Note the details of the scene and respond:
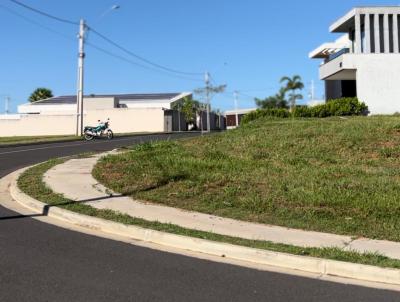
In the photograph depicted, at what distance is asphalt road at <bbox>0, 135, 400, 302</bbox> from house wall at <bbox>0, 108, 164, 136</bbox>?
5200cm

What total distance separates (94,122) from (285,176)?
5016cm

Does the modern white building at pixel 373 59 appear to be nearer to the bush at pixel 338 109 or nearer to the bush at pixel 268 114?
the bush at pixel 338 109

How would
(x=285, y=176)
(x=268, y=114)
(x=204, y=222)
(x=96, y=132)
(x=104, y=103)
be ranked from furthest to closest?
(x=104, y=103), (x=96, y=132), (x=268, y=114), (x=285, y=176), (x=204, y=222)

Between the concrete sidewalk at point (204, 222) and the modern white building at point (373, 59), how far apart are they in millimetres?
22657

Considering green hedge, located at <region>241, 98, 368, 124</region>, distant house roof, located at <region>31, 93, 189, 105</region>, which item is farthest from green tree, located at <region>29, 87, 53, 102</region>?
green hedge, located at <region>241, 98, 368, 124</region>

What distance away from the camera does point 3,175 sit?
15.5 m

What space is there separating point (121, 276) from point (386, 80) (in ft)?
95.0

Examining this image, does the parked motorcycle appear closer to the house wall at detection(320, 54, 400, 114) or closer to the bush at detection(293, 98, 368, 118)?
the bush at detection(293, 98, 368, 118)

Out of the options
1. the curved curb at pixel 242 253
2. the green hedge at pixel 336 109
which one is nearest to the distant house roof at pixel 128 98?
the green hedge at pixel 336 109

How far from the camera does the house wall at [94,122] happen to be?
5981 cm

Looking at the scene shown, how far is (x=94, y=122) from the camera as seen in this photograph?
6050cm

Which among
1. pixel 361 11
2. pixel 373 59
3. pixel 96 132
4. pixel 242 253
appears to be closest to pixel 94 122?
pixel 96 132

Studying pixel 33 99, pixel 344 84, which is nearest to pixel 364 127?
pixel 344 84

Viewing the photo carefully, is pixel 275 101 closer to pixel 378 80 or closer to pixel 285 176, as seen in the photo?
pixel 378 80
